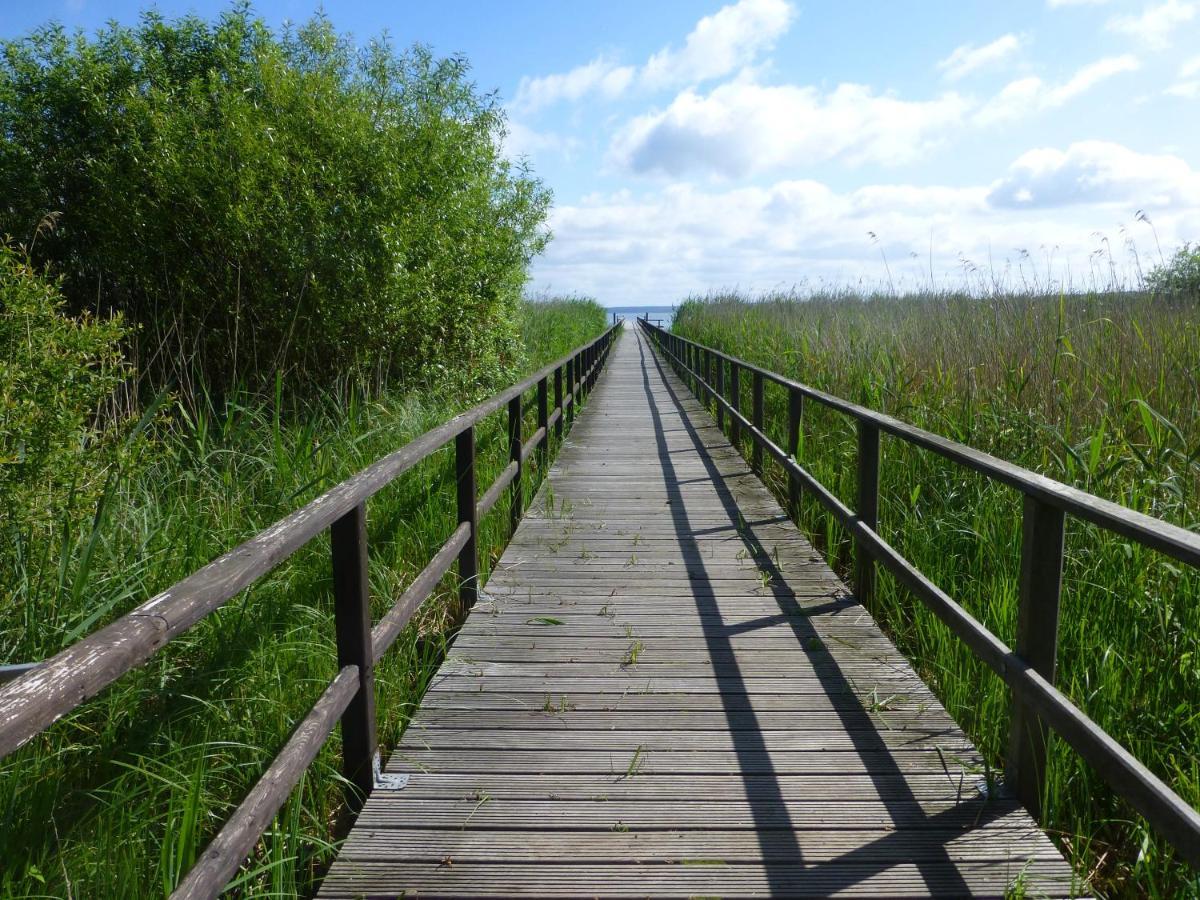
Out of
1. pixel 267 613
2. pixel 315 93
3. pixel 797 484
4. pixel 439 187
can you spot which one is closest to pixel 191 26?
pixel 315 93

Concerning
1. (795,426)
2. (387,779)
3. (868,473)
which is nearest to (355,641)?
(387,779)

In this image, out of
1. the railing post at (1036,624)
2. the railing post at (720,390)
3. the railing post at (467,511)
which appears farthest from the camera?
the railing post at (720,390)

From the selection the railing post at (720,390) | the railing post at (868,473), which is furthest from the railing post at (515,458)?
the railing post at (720,390)

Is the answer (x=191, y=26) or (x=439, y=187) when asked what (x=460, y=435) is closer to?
(x=439, y=187)

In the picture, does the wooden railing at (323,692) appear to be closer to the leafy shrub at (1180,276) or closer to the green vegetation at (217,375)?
the green vegetation at (217,375)

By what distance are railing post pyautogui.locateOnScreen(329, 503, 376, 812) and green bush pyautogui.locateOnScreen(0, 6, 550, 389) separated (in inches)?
218

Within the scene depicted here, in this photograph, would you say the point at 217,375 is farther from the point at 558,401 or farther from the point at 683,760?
the point at 683,760

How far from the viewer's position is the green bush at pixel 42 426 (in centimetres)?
377

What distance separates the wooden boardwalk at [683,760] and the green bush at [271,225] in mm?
4781

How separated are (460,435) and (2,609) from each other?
1.90m

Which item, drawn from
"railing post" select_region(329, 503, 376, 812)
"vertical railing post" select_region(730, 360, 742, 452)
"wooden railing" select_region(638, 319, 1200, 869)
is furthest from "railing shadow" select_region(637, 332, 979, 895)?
"vertical railing post" select_region(730, 360, 742, 452)

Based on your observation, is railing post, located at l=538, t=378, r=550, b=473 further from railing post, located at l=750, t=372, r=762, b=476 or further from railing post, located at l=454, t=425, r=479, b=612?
railing post, located at l=454, t=425, r=479, b=612

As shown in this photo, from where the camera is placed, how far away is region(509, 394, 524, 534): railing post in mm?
5715

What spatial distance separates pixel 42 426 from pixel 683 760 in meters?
3.29
